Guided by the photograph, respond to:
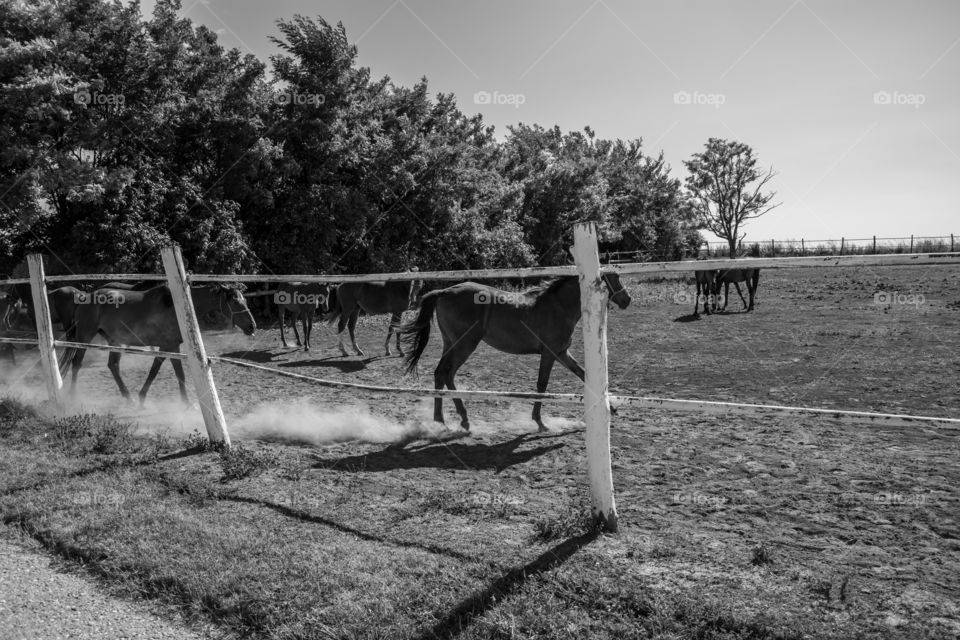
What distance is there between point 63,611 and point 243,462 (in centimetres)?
207

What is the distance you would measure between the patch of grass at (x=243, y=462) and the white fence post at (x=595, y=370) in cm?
293

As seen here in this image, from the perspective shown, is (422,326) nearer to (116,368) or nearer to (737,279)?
(116,368)

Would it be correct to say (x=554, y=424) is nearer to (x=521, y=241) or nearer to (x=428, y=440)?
(x=428, y=440)

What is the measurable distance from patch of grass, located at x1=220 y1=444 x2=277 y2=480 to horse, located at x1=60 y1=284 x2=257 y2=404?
2.79 metres

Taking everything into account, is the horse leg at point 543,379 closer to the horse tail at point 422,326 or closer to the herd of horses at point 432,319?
the herd of horses at point 432,319

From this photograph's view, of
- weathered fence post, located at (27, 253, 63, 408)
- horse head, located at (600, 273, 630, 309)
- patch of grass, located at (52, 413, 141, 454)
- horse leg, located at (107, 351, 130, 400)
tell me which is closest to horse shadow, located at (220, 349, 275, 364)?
horse leg, located at (107, 351, 130, 400)

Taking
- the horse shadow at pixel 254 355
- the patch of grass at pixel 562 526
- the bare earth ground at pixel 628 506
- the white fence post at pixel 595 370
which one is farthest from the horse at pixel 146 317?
the white fence post at pixel 595 370

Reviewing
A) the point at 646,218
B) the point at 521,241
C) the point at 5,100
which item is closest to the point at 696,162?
the point at 646,218

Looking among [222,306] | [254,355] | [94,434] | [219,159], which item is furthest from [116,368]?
[219,159]

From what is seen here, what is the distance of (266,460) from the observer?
17.7 ft

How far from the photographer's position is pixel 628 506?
4.32 meters

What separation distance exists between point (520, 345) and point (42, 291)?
6.08 m

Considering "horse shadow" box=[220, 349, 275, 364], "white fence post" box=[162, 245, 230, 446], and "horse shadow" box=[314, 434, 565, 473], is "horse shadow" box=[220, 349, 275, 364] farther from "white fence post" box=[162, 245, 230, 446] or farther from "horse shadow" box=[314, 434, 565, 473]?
"horse shadow" box=[314, 434, 565, 473]

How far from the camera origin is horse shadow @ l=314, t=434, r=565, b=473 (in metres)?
5.49
